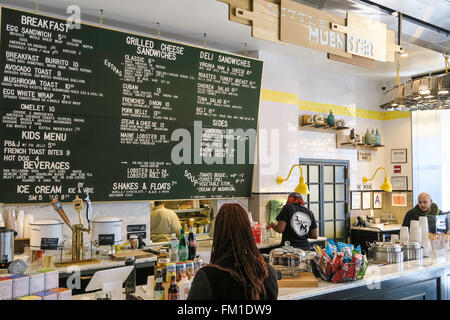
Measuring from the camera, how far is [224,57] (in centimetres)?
527

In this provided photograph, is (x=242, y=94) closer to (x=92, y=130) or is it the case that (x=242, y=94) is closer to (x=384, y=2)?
(x=92, y=130)

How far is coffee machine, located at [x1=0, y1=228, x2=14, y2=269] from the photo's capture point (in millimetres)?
3053

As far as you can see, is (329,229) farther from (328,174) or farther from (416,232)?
(416,232)

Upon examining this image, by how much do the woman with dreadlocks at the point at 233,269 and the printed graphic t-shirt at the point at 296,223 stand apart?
2698 mm

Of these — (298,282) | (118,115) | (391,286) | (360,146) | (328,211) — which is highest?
(118,115)

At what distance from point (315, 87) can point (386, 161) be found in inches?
92.3

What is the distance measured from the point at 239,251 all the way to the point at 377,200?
6501 millimetres

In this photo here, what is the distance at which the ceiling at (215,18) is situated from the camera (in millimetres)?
3373

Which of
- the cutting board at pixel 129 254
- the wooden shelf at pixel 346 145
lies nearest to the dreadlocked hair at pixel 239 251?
the cutting board at pixel 129 254

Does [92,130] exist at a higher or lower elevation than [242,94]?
lower

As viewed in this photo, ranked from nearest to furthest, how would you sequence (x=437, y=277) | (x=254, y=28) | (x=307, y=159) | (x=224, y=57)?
(x=254, y=28) < (x=437, y=277) < (x=224, y=57) < (x=307, y=159)

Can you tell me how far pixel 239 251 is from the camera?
1.86m

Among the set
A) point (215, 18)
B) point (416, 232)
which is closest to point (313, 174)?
point (416, 232)

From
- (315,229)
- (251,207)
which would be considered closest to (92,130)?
(251,207)
